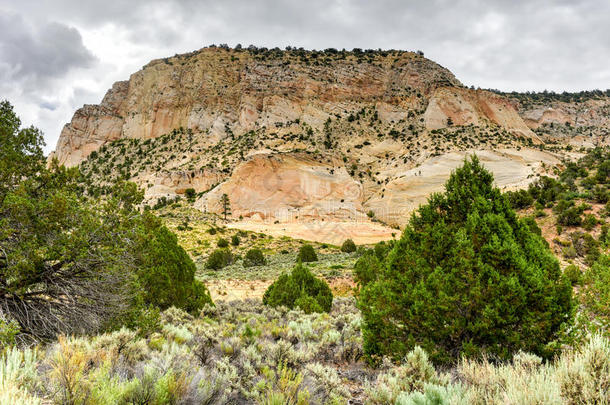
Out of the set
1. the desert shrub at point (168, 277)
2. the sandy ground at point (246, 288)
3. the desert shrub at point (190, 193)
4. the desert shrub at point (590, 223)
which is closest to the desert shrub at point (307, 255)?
the sandy ground at point (246, 288)

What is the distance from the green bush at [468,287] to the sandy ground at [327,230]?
3852 centimetres

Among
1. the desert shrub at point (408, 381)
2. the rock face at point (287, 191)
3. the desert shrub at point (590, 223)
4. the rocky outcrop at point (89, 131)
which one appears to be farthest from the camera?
the rocky outcrop at point (89, 131)

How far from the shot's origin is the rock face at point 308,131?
5597 centimetres

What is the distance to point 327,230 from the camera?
1895 inches

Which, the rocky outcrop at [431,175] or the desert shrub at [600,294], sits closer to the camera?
the desert shrub at [600,294]

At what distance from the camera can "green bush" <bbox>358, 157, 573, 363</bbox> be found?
12.8 feet

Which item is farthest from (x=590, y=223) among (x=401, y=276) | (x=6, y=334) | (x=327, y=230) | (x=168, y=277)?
(x=327, y=230)

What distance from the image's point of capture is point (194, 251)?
105 ft

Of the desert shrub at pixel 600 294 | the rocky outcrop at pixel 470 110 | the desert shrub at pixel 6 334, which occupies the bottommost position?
the desert shrub at pixel 600 294

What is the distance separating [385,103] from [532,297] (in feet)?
274

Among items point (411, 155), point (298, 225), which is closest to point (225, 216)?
point (298, 225)

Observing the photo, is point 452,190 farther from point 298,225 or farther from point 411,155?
point 411,155

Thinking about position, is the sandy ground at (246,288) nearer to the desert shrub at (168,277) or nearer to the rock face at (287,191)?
the desert shrub at (168,277)

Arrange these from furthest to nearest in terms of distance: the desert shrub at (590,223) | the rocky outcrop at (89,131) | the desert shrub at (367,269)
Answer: the rocky outcrop at (89,131), the desert shrub at (590,223), the desert shrub at (367,269)
